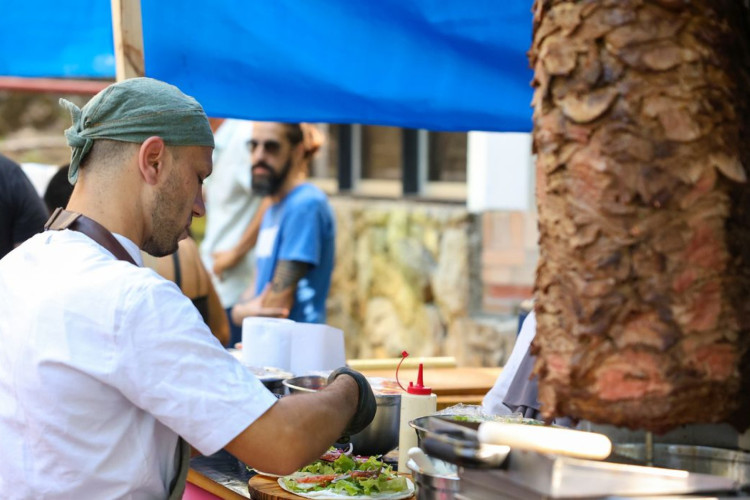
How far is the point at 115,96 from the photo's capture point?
209 cm

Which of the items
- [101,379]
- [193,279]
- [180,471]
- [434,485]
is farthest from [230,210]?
[434,485]

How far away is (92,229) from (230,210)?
190 inches

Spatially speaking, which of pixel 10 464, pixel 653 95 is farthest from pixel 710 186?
pixel 10 464

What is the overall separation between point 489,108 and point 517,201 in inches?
141

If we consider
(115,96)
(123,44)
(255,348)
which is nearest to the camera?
(115,96)

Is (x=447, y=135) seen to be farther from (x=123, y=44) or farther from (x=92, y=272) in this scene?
(x=92, y=272)

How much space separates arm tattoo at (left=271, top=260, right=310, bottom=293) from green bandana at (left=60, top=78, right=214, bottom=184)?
9.85 feet

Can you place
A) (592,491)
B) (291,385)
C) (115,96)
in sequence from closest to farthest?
1. (592,491)
2. (115,96)
3. (291,385)

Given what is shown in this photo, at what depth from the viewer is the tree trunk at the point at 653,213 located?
139 centimetres

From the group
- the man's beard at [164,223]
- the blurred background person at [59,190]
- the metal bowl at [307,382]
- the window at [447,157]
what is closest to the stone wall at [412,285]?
the window at [447,157]

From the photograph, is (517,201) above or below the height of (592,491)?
above

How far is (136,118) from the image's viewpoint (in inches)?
81.7

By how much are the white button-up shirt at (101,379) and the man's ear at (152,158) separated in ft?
0.62

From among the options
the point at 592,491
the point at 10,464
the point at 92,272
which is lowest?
the point at 10,464
